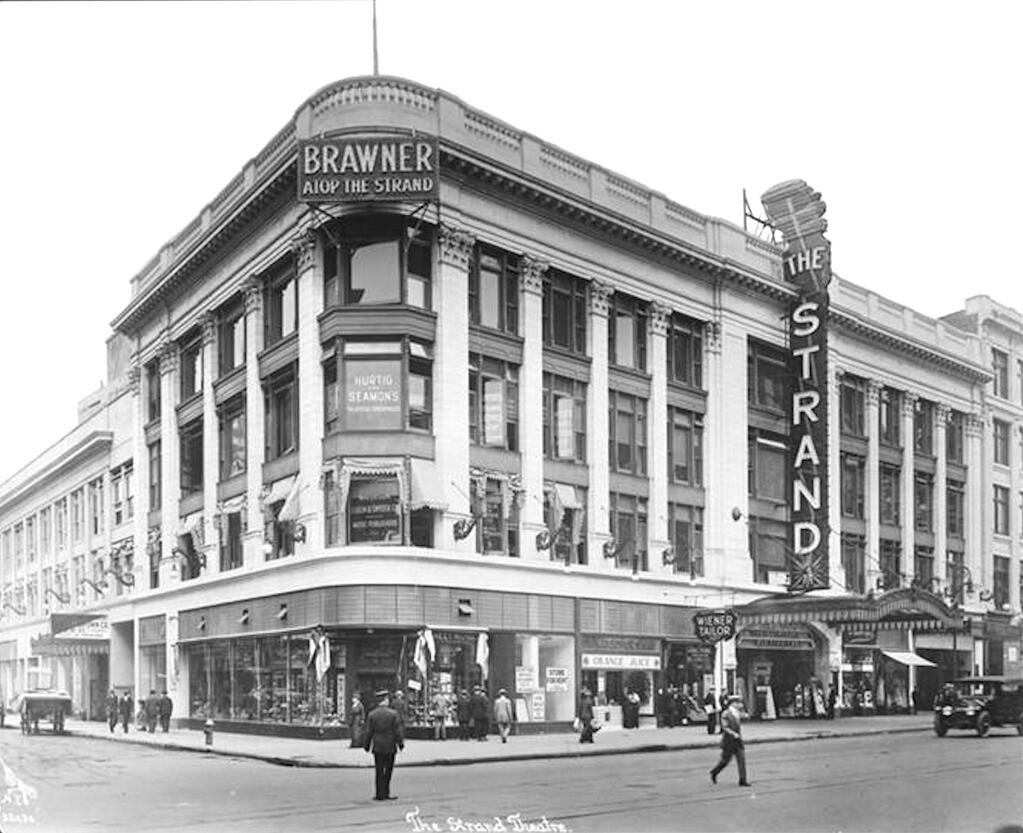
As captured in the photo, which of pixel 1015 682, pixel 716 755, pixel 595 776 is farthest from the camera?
pixel 1015 682

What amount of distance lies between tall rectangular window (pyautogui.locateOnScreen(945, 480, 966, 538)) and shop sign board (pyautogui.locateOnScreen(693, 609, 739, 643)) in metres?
22.0

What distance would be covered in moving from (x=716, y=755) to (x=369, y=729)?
13.3 meters

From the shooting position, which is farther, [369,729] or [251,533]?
[251,533]

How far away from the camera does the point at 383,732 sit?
2100 centimetres

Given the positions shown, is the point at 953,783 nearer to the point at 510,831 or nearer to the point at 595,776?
the point at 595,776

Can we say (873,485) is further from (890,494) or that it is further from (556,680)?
(556,680)

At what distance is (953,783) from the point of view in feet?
74.7

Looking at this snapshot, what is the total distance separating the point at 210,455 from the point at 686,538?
656 inches

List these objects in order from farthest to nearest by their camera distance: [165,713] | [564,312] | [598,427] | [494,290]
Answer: [598,427] → [564,312] → [165,713] → [494,290]

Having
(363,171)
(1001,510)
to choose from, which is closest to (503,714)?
(363,171)

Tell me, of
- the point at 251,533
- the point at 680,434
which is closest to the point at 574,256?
the point at 680,434

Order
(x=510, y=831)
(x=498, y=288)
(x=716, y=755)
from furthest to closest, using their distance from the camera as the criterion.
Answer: (x=498, y=288) → (x=716, y=755) → (x=510, y=831)

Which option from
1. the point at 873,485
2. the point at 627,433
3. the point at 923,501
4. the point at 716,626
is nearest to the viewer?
the point at 716,626

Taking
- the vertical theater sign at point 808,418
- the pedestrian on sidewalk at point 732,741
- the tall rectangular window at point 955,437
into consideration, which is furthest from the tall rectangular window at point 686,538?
A: the pedestrian on sidewalk at point 732,741
